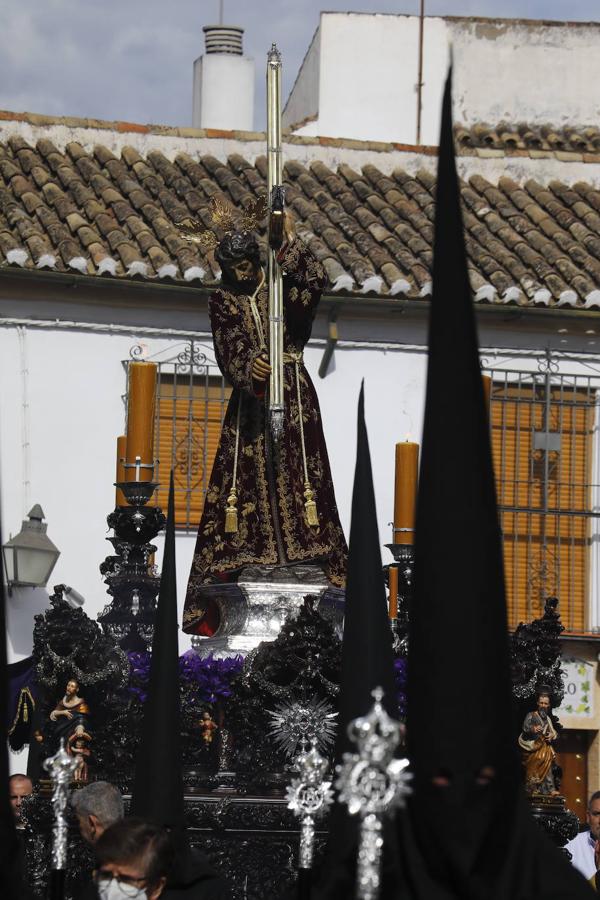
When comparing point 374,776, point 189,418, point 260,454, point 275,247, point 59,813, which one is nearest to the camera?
point 374,776

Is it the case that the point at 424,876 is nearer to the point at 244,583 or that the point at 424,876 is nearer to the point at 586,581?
the point at 244,583

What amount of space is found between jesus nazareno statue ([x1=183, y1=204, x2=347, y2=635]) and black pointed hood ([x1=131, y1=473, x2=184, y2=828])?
149 cm

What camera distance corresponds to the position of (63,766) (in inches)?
203

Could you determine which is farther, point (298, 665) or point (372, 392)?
point (372, 392)

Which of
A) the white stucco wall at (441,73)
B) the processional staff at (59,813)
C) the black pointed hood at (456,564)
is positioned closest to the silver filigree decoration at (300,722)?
the processional staff at (59,813)

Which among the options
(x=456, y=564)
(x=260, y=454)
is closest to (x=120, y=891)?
(x=456, y=564)

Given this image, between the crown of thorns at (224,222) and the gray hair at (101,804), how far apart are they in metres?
2.93

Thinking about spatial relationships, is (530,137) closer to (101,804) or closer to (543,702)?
(543,702)

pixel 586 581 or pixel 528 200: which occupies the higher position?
pixel 528 200

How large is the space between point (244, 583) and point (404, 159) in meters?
9.78

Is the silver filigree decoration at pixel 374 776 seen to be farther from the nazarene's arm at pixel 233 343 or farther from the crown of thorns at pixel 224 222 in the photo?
the crown of thorns at pixel 224 222

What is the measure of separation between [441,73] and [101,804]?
1485cm

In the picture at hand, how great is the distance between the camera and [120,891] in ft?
14.9

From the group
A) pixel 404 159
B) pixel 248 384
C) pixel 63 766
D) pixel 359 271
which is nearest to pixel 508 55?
pixel 404 159
